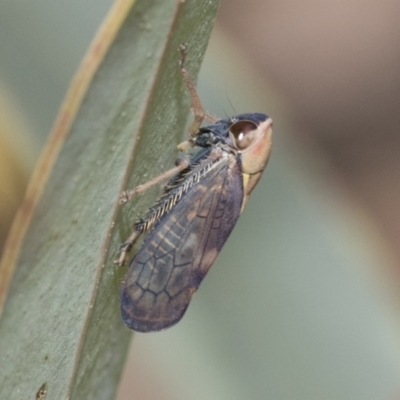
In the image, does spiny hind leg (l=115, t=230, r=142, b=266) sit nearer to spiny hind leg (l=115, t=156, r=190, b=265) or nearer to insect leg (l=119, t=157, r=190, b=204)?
spiny hind leg (l=115, t=156, r=190, b=265)

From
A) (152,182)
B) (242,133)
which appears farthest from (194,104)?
(152,182)

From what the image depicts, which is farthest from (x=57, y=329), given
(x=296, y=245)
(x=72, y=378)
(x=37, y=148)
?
(x=296, y=245)

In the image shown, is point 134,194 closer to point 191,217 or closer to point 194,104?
point 191,217

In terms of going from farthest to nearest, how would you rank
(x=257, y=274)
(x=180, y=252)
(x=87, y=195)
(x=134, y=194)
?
(x=257, y=274)
(x=180, y=252)
(x=134, y=194)
(x=87, y=195)

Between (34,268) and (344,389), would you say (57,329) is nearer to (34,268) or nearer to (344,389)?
(34,268)

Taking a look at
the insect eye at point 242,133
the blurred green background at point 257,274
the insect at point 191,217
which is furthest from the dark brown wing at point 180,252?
the blurred green background at point 257,274

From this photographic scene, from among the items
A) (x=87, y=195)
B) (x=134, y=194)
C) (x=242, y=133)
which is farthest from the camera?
(x=242, y=133)
